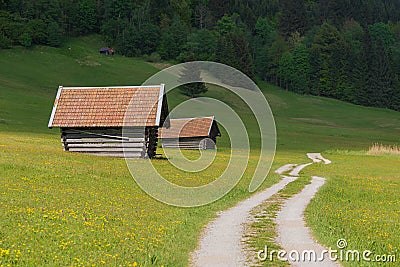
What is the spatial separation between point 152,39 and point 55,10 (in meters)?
29.1

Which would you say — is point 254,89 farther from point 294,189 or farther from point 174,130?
point 294,189

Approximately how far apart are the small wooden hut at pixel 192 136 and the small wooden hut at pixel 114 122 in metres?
23.6

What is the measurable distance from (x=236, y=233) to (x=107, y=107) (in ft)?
90.7

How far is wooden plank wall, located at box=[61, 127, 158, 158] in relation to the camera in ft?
132

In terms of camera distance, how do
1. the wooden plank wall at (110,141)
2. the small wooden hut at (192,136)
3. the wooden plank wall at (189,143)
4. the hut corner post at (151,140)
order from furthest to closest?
1. the wooden plank wall at (189,143)
2. the small wooden hut at (192,136)
3. the hut corner post at (151,140)
4. the wooden plank wall at (110,141)

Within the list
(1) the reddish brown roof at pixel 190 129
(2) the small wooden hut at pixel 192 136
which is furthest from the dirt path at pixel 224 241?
(1) the reddish brown roof at pixel 190 129

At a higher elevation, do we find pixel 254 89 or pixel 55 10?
pixel 55 10

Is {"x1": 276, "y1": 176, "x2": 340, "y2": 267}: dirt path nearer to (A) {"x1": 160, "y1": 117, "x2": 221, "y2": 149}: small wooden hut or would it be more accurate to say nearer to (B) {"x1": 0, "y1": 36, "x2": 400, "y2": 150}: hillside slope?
(A) {"x1": 160, "y1": 117, "x2": 221, "y2": 149}: small wooden hut

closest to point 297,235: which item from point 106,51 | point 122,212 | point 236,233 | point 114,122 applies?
point 236,233

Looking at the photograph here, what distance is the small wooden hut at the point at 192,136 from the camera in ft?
219

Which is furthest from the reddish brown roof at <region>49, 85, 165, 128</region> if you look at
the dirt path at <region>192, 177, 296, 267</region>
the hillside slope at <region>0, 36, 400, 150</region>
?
the hillside slope at <region>0, 36, 400, 150</region>

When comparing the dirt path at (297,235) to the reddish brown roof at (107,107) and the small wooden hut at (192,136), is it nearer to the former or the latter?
the reddish brown roof at (107,107)

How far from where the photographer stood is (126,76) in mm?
138375

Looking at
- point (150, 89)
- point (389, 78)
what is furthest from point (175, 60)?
point (150, 89)
